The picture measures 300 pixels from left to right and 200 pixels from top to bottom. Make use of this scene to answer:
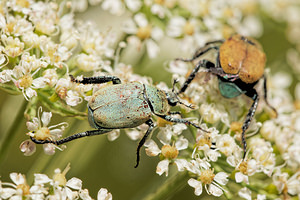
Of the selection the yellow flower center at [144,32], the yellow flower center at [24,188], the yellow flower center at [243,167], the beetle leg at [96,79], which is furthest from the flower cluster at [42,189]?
the yellow flower center at [144,32]

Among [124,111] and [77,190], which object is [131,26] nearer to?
[124,111]

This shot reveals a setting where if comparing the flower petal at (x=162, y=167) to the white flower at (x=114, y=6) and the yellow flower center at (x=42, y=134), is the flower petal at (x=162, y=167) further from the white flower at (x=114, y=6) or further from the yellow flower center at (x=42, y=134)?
the white flower at (x=114, y=6)

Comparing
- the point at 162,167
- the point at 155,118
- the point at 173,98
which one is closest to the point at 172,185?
the point at 162,167

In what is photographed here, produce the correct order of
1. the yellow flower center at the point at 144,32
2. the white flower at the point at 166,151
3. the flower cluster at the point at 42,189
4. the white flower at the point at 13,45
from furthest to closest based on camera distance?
the yellow flower center at the point at 144,32 < the white flower at the point at 166,151 < the white flower at the point at 13,45 < the flower cluster at the point at 42,189

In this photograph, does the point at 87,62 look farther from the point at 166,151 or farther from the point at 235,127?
the point at 235,127

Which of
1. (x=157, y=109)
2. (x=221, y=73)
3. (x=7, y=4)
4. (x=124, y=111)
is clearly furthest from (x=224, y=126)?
(x=7, y=4)
